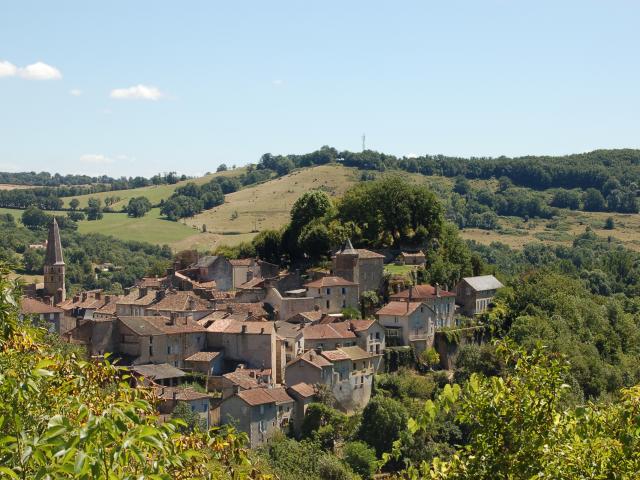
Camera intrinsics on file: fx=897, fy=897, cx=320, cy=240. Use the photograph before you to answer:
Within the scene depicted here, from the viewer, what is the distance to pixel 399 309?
186ft

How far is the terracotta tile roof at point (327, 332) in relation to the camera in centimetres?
5328

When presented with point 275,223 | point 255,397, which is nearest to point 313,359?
point 255,397

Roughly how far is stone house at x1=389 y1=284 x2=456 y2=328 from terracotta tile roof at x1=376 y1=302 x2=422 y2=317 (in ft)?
2.90

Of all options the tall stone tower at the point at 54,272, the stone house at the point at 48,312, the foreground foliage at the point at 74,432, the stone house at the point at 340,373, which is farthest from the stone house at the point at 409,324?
the foreground foliage at the point at 74,432

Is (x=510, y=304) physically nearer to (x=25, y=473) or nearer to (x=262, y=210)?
(x=25, y=473)

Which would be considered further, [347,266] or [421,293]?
[347,266]

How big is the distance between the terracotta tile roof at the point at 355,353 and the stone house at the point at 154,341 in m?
8.50

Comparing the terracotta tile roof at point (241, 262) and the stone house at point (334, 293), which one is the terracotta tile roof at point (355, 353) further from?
the terracotta tile roof at point (241, 262)

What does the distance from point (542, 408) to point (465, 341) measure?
46.4 m

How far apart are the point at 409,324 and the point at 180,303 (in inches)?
580

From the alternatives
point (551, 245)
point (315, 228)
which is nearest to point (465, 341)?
point (315, 228)

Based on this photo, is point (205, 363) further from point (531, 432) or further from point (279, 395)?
point (531, 432)

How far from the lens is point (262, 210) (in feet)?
483

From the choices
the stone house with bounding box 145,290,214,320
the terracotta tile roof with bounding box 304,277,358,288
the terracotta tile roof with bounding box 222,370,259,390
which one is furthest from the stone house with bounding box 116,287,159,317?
the terracotta tile roof with bounding box 222,370,259,390
